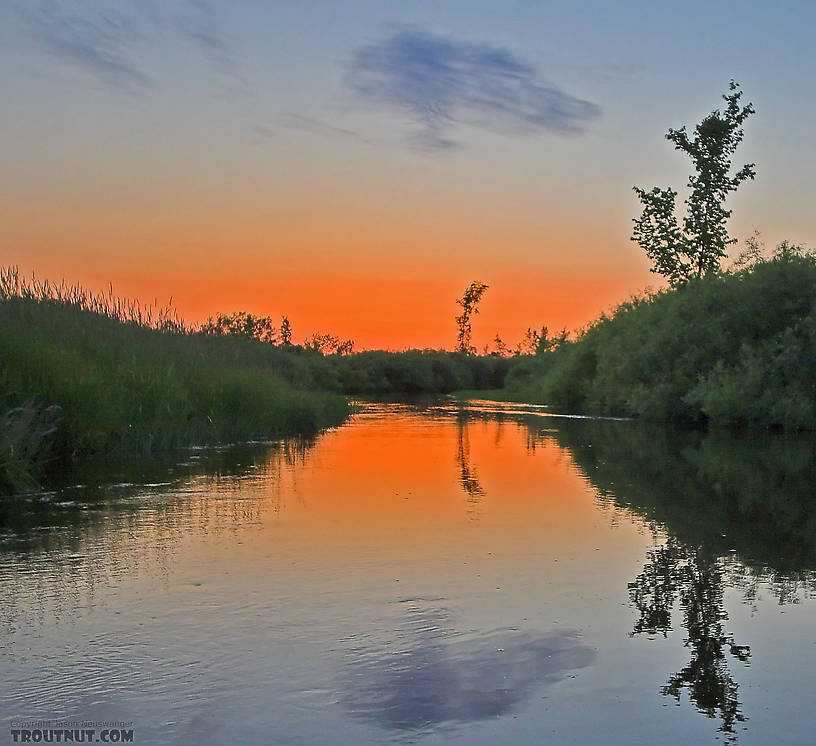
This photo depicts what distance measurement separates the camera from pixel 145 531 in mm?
7840

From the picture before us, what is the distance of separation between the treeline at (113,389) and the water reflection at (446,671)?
6088mm

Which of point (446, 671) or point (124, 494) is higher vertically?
point (124, 494)

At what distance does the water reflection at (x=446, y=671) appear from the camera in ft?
13.0

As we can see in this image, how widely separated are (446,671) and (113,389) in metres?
10.9

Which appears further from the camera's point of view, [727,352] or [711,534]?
[727,352]

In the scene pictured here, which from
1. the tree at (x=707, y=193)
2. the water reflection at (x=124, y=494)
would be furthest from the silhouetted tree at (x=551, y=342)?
the water reflection at (x=124, y=494)

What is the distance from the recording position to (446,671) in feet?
14.7

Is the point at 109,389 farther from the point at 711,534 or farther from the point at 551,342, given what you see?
the point at 551,342

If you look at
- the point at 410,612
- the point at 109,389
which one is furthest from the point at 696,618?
the point at 109,389

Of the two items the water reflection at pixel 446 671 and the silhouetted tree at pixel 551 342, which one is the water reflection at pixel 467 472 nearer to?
the water reflection at pixel 446 671

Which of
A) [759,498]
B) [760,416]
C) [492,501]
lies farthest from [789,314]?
[492,501]

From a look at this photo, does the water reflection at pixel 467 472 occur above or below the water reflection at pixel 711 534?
above

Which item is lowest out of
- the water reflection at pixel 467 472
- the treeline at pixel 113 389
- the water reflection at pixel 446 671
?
the water reflection at pixel 446 671

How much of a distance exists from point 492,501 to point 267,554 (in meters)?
3.52
